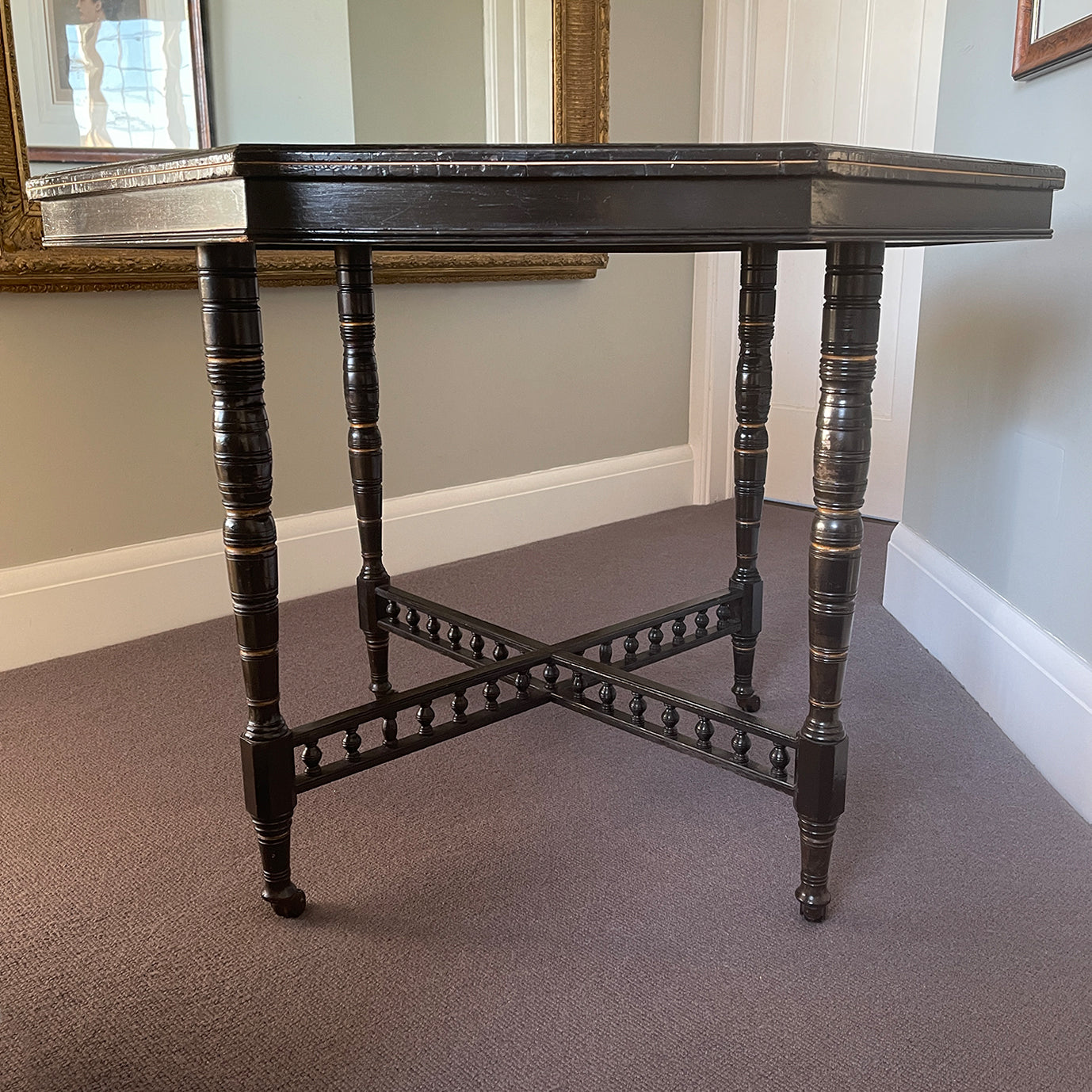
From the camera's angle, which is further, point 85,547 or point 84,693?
point 85,547

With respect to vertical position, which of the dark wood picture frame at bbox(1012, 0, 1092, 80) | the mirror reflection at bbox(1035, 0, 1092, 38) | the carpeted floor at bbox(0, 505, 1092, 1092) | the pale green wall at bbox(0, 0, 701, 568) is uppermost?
the mirror reflection at bbox(1035, 0, 1092, 38)

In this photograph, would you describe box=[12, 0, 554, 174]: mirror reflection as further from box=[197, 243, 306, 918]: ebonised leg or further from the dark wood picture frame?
the dark wood picture frame

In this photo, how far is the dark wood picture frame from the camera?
173cm

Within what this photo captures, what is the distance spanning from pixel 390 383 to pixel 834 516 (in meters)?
1.99

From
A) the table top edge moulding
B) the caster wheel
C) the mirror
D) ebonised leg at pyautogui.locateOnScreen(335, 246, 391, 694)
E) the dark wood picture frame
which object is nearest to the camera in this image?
the table top edge moulding

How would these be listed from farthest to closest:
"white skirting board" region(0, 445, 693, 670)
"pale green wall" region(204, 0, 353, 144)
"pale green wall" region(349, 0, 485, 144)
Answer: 1. "pale green wall" region(349, 0, 485, 144)
2. "pale green wall" region(204, 0, 353, 144)
3. "white skirting board" region(0, 445, 693, 670)

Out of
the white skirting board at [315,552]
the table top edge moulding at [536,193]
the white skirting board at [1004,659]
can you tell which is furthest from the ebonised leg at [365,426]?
the white skirting board at [1004,659]

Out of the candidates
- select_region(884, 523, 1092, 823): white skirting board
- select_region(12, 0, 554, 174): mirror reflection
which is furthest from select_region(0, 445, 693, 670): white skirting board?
select_region(884, 523, 1092, 823): white skirting board

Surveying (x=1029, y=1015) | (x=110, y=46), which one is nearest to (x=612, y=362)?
(x=110, y=46)

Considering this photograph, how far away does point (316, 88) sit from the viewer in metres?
2.93

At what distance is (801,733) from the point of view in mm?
1424

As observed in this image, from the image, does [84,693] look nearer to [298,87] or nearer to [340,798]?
[340,798]

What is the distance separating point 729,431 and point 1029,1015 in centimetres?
297

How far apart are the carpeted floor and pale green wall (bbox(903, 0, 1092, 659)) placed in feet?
1.12
